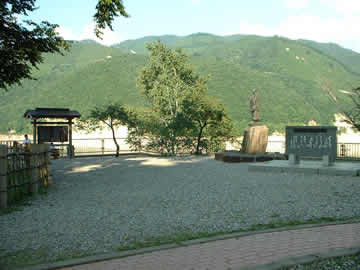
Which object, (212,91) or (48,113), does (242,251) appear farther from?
(212,91)

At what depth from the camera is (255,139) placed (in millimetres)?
18547

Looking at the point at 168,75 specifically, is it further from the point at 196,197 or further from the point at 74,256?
the point at 74,256

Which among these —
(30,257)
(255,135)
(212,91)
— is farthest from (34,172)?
(212,91)

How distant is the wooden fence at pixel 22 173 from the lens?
8320 millimetres

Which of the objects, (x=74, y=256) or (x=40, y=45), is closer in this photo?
(x=74, y=256)

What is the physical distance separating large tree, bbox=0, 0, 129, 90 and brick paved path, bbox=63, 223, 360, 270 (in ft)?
25.4

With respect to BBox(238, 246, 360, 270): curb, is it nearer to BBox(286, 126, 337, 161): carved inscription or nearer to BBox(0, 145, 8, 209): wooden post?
BBox(0, 145, 8, 209): wooden post

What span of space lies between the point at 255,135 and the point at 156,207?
11.3 meters

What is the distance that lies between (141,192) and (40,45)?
5.54 m

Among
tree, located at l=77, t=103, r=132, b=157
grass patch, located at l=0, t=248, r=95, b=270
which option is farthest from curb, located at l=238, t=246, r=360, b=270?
tree, located at l=77, t=103, r=132, b=157

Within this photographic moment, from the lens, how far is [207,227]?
6.36m

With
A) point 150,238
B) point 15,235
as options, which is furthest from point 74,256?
point 15,235

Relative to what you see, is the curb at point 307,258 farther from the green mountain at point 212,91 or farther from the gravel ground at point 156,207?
the green mountain at point 212,91

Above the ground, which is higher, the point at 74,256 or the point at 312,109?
the point at 312,109
